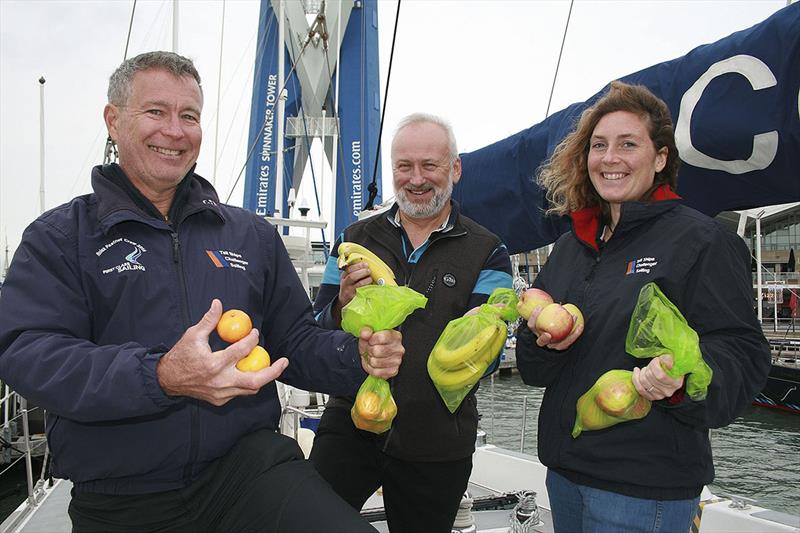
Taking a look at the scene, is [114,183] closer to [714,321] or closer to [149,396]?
[149,396]

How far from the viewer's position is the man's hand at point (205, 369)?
129 cm

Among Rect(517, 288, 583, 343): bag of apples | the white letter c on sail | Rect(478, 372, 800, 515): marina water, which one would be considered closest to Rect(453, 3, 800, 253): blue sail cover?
the white letter c on sail

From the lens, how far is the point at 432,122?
2477 mm

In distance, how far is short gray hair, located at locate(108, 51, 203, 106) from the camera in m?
1.80

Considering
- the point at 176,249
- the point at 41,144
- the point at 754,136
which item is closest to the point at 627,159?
the point at 754,136

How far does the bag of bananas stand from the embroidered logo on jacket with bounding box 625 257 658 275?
400 mm

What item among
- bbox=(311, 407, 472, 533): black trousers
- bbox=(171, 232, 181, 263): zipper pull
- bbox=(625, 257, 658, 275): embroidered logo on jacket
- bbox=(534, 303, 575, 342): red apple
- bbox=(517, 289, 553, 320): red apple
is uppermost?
bbox=(171, 232, 181, 263): zipper pull

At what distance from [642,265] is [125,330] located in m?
1.46

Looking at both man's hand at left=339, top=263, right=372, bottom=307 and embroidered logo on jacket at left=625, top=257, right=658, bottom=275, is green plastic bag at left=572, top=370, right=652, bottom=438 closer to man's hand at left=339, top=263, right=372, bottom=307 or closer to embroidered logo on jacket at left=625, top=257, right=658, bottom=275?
embroidered logo on jacket at left=625, top=257, right=658, bottom=275

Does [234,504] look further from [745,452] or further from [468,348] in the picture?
[745,452]

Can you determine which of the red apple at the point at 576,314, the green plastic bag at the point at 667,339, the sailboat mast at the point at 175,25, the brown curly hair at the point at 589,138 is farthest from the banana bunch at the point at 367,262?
the sailboat mast at the point at 175,25

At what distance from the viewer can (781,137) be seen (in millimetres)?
1964

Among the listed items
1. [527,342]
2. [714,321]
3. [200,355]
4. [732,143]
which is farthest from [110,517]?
[732,143]

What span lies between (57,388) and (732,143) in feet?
7.26
